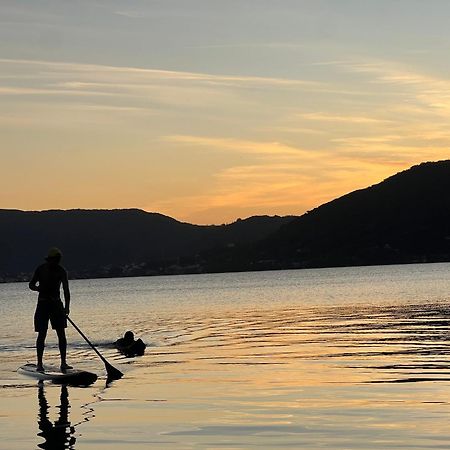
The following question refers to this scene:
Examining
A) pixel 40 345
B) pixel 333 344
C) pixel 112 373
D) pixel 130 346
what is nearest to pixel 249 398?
pixel 112 373

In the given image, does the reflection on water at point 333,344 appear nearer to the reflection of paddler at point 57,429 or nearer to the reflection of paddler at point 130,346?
the reflection of paddler at point 130,346

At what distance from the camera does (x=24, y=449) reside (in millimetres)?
13812

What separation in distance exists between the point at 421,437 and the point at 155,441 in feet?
12.4

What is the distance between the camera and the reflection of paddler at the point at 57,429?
14.0 metres

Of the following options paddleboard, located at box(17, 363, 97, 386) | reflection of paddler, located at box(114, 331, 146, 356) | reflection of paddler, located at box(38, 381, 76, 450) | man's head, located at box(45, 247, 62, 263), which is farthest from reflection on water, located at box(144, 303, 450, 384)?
reflection of paddler, located at box(38, 381, 76, 450)

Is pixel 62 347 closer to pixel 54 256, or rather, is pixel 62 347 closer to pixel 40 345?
pixel 40 345

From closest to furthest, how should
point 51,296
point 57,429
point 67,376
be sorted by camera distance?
point 57,429, point 67,376, point 51,296

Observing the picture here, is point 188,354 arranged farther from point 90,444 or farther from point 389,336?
point 90,444

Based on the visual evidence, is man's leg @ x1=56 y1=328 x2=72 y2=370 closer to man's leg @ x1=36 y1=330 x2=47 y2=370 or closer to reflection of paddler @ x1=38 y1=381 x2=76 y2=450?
man's leg @ x1=36 y1=330 x2=47 y2=370

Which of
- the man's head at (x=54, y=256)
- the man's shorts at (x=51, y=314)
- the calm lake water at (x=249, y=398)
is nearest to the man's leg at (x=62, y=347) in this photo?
the man's shorts at (x=51, y=314)

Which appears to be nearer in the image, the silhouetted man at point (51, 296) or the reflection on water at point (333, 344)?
the silhouetted man at point (51, 296)

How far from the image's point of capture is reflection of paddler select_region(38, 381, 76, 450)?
1404cm

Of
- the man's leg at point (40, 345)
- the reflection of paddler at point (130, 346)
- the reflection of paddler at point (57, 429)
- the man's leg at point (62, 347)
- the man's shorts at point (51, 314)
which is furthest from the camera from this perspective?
the reflection of paddler at point (130, 346)

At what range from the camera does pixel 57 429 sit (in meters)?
15.4
